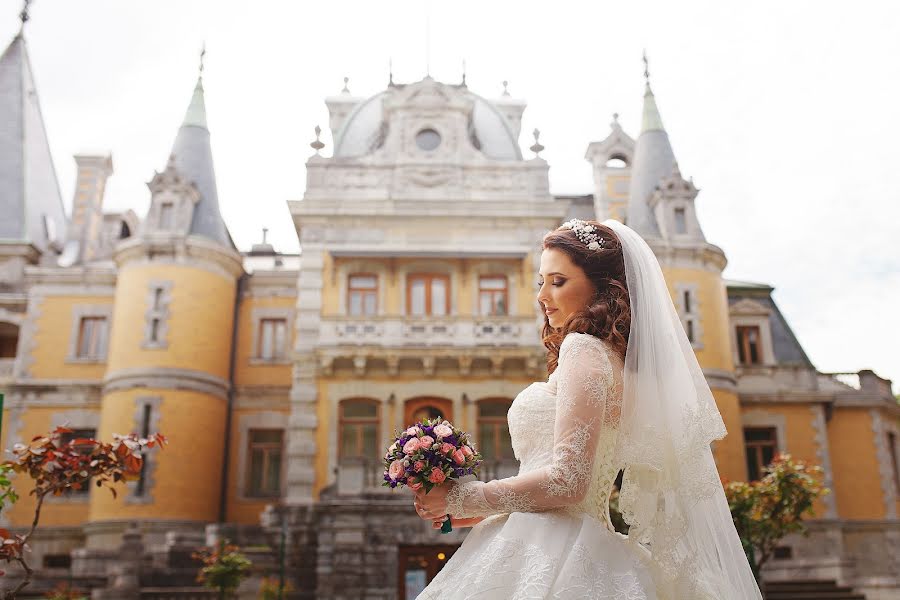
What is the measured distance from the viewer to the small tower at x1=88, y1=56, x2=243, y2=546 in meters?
19.9

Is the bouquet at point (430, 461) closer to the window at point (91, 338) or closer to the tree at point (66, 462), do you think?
the tree at point (66, 462)

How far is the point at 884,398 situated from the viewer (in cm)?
2344

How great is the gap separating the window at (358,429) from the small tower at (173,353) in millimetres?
4191

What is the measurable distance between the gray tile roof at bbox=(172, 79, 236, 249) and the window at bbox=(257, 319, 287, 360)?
255cm

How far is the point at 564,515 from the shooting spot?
2.93 metres

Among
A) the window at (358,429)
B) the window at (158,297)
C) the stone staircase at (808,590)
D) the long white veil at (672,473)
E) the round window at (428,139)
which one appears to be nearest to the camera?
the long white veil at (672,473)

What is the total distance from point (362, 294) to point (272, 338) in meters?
4.26

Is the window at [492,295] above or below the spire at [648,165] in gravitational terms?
below

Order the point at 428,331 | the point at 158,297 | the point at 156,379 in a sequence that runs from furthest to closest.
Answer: the point at 158,297 < the point at 156,379 < the point at 428,331

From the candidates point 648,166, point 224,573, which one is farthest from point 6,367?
point 648,166

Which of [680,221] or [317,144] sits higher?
[317,144]

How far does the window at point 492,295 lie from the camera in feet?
68.0

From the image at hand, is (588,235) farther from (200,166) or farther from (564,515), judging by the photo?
(200,166)

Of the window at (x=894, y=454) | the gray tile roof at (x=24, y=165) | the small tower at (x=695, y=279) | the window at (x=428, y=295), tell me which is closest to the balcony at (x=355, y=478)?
the window at (x=428, y=295)
